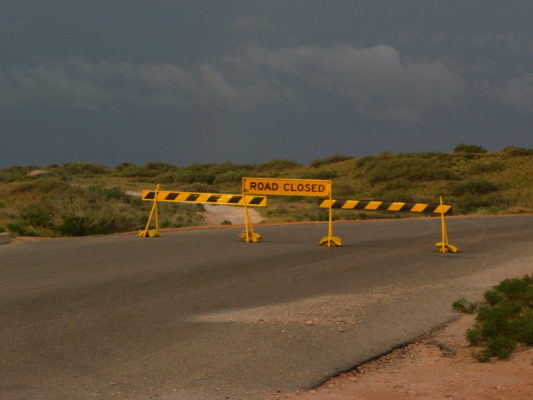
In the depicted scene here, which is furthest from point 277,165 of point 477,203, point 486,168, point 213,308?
point 213,308

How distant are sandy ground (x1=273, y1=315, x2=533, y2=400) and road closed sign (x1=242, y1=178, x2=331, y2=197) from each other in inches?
395

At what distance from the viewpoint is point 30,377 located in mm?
6195

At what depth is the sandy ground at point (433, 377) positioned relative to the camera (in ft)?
18.3

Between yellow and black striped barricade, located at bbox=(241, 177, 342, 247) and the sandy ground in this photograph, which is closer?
the sandy ground

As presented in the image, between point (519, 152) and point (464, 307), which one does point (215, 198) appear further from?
point (519, 152)

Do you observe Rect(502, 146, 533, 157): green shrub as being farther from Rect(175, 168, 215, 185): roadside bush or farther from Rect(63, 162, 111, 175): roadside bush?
Rect(63, 162, 111, 175): roadside bush

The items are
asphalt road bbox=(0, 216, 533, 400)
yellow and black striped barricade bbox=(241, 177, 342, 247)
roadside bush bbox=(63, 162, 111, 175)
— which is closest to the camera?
asphalt road bbox=(0, 216, 533, 400)

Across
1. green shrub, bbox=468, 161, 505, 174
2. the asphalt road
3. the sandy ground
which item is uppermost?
green shrub, bbox=468, 161, 505, 174

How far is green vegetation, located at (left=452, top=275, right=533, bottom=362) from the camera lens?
265 inches

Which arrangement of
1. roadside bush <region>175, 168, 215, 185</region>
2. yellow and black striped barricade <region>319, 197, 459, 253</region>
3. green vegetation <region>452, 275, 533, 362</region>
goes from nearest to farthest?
green vegetation <region>452, 275, 533, 362</region> < yellow and black striped barricade <region>319, 197, 459, 253</region> < roadside bush <region>175, 168, 215, 185</region>

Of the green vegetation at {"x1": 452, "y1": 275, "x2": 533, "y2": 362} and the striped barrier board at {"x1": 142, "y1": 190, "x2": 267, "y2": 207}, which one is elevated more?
the striped barrier board at {"x1": 142, "y1": 190, "x2": 267, "y2": 207}

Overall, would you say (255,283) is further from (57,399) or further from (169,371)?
(57,399)

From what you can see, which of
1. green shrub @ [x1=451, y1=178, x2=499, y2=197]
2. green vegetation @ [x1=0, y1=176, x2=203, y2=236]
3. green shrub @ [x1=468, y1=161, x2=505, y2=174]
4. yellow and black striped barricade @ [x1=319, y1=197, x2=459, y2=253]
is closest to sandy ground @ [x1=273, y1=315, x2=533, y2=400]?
yellow and black striped barricade @ [x1=319, y1=197, x2=459, y2=253]

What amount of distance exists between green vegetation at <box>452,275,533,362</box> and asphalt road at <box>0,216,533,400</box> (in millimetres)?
622
